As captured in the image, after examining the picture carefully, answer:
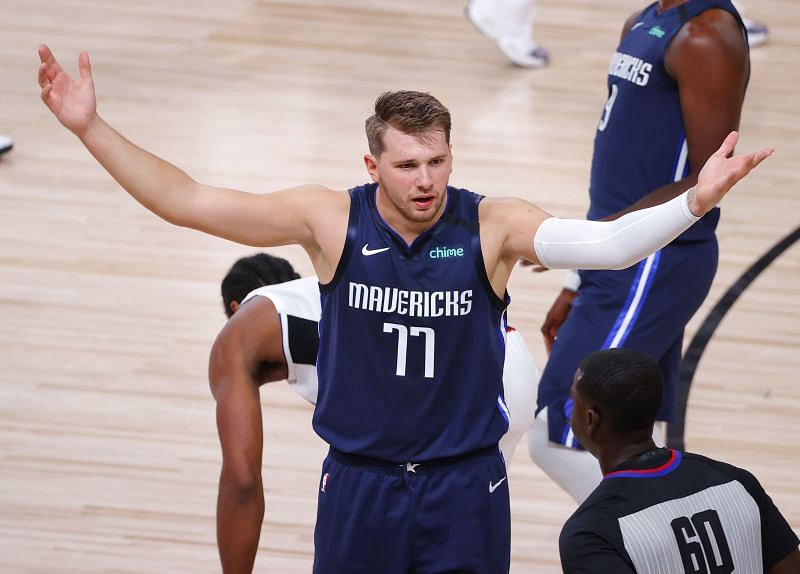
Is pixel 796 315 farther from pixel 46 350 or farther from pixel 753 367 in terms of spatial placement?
pixel 46 350

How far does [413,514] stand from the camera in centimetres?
292

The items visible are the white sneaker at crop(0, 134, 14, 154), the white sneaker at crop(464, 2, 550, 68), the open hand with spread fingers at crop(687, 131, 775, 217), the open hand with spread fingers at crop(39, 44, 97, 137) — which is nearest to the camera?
the open hand with spread fingers at crop(687, 131, 775, 217)

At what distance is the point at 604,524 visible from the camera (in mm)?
2520

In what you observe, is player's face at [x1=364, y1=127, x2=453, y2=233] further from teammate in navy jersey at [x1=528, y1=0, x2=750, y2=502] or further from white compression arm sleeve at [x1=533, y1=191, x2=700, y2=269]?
teammate in navy jersey at [x1=528, y1=0, x2=750, y2=502]

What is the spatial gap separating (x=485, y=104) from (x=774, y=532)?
6.64 m

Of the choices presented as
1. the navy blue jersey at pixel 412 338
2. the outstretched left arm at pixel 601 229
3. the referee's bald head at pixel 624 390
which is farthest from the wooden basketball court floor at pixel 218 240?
the outstretched left arm at pixel 601 229

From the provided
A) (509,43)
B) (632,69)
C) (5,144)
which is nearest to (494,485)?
(632,69)

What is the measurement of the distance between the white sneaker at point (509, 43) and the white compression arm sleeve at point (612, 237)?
703 centimetres

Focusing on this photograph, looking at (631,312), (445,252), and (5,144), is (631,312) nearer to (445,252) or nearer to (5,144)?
(445,252)

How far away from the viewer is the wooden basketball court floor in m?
4.64

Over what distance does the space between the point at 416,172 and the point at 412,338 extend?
1.21ft

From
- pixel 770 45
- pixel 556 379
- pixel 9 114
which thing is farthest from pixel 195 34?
pixel 556 379

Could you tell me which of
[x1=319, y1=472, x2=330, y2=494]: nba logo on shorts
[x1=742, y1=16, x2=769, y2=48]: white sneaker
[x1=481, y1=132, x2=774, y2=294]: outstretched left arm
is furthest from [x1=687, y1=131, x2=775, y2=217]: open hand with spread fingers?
[x1=742, y1=16, x2=769, y2=48]: white sneaker

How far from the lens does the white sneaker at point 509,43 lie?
381 inches
